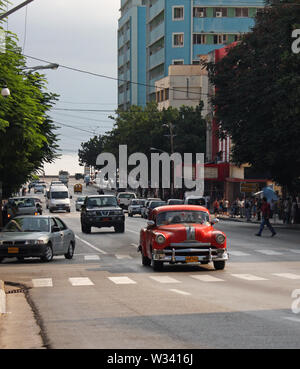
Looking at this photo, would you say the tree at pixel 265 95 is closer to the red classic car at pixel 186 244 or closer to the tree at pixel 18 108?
the tree at pixel 18 108

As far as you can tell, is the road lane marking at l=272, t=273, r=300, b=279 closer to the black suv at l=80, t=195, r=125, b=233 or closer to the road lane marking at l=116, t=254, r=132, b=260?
the road lane marking at l=116, t=254, r=132, b=260

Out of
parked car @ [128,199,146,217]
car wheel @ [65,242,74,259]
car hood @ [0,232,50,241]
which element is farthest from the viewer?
parked car @ [128,199,146,217]

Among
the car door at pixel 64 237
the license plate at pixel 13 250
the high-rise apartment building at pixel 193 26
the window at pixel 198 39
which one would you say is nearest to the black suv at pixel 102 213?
the car door at pixel 64 237

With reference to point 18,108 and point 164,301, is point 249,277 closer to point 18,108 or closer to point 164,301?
point 164,301

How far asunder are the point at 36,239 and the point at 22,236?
516mm

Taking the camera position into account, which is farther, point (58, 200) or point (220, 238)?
point (58, 200)

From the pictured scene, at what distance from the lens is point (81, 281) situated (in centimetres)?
2158

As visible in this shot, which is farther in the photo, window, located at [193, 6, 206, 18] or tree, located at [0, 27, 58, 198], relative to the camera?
window, located at [193, 6, 206, 18]

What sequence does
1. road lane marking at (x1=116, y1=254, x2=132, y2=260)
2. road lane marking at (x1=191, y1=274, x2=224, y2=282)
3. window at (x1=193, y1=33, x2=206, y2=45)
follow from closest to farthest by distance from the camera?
road lane marking at (x1=191, y1=274, x2=224, y2=282) < road lane marking at (x1=116, y1=254, x2=132, y2=260) < window at (x1=193, y1=33, x2=206, y2=45)

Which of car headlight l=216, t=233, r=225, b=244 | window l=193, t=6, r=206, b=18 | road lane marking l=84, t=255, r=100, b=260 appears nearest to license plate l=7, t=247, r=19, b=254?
road lane marking l=84, t=255, r=100, b=260

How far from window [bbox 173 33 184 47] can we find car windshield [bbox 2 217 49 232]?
99.7 meters

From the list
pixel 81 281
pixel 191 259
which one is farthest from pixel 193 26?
pixel 81 281

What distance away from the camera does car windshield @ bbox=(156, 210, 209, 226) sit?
24.2 metres
